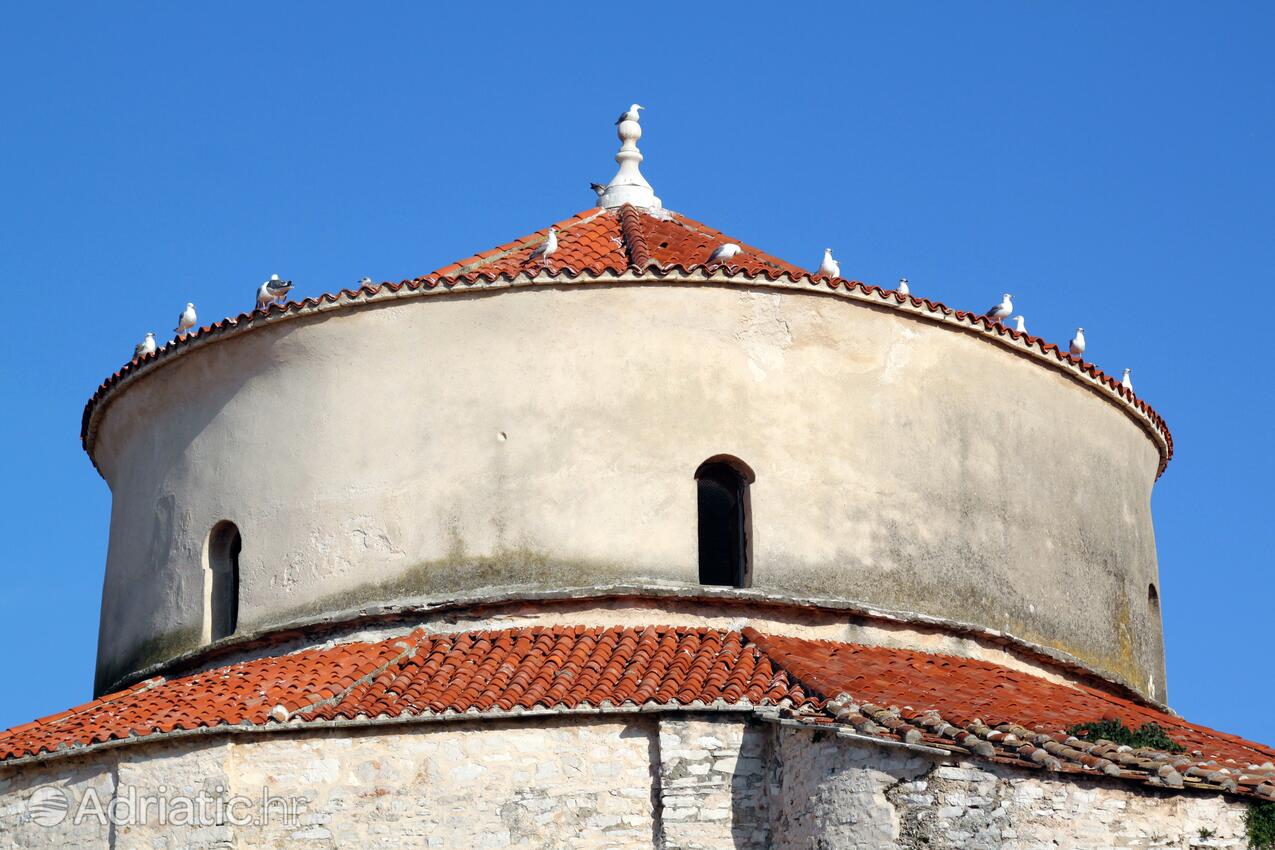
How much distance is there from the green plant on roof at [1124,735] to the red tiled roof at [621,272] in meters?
4.50

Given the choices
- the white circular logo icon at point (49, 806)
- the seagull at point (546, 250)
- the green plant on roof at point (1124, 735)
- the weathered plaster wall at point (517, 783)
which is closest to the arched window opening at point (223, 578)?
the white circular logo icon at point (49, 806)

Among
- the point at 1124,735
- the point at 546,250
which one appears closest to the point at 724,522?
the point at 546,250

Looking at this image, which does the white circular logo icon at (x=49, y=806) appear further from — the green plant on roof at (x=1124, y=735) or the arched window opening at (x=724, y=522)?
the green plant on roof at (x=1124, y=735)

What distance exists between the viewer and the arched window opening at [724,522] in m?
21.3

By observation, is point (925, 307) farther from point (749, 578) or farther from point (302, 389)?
point (302, 389)

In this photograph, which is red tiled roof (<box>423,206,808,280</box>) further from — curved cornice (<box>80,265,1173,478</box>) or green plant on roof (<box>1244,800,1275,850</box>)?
green plant on roof (<box>1244,800,1275,850</box>)

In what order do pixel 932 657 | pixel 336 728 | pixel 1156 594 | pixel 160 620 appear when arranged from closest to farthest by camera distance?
pixel 336 728, pixel 932 657, pixel 160 620, pixel 1156 594

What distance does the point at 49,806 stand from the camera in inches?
778

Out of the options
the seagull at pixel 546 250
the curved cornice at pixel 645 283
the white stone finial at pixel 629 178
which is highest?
the white stone finial at pixel 629 178

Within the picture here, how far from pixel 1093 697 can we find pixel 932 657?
1474 millimetres

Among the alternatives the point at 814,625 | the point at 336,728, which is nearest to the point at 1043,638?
the point at 814,625

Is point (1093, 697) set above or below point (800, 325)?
below

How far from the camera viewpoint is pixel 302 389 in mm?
22016

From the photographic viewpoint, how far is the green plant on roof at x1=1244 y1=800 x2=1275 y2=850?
1772cm
